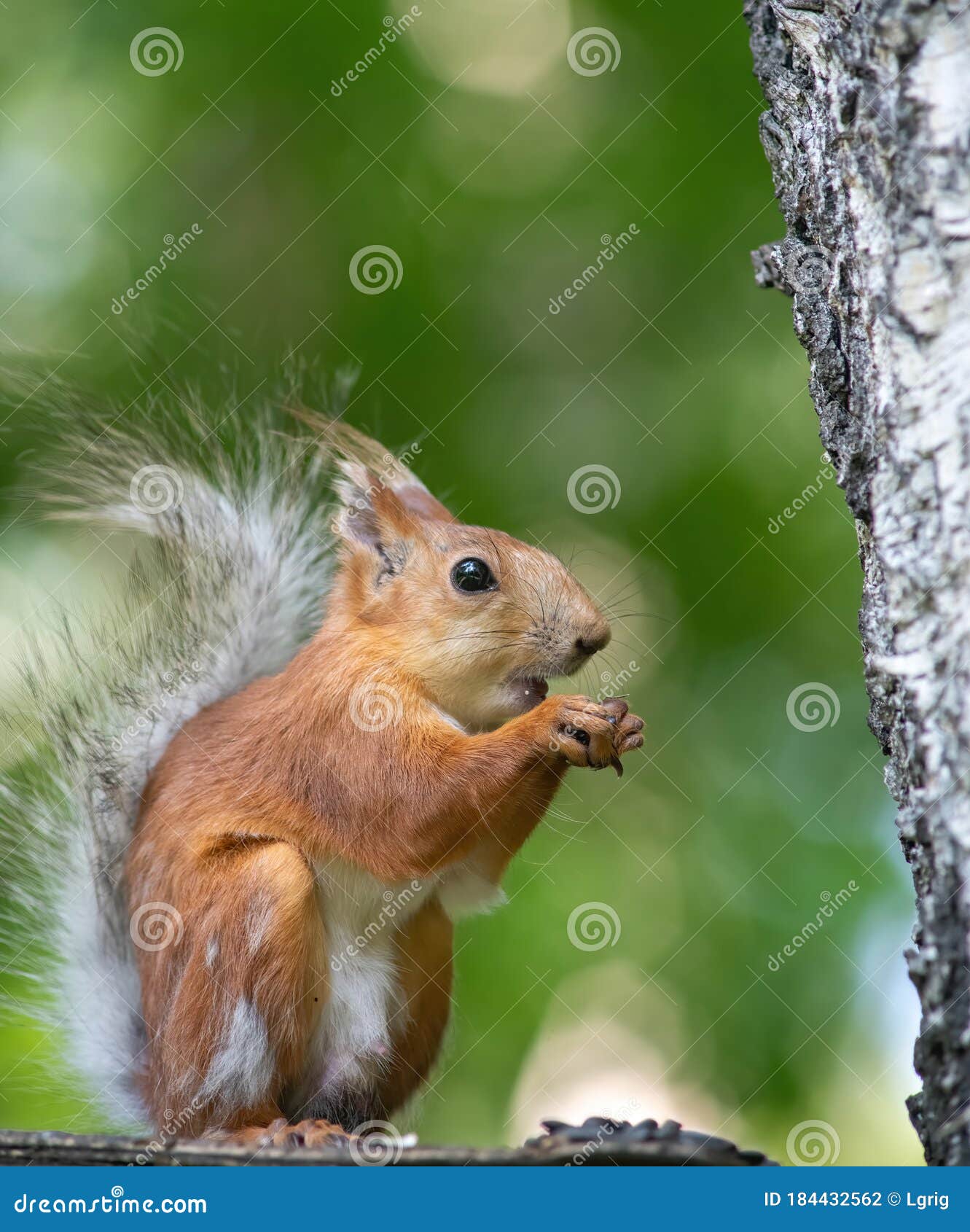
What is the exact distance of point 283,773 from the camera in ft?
8.36

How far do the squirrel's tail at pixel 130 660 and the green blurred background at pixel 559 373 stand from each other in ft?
0.48

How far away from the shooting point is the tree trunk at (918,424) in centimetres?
160

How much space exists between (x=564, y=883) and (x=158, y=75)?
98.6 inches

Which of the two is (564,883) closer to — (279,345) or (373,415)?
(373,415)

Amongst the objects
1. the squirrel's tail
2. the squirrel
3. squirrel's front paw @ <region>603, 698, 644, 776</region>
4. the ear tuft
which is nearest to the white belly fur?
the squirrel

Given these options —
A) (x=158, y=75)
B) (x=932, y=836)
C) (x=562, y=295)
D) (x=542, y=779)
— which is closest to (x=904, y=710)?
(x=932, y=836)

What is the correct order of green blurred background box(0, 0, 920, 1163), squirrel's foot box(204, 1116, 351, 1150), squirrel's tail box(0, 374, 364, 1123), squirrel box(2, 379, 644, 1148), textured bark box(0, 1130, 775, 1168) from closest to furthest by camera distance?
textured bark box(0, 1130, 775, 1168), squirrel's foot box(204, 1116, 351, 1150), squirrel box(2, 379, 644, 1148), squirrel's tail box(0, 374, 364, 1123), green blurred background box(0, 0, 920, 1163)

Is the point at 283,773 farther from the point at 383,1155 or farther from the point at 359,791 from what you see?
the point at 383,1155

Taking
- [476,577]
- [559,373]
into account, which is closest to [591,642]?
[476,577]

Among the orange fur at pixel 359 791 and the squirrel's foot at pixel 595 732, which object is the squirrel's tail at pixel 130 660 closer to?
the orange fur at pixel 359 791

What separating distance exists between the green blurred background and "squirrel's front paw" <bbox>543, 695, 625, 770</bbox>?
917 millimetres

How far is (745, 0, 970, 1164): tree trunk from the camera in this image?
1597 millimetres

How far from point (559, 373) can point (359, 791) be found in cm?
149

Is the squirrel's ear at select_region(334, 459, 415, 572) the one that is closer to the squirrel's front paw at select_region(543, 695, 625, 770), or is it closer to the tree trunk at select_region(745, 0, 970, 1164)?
the squirrel's front paw at select_region(543, 695, 625, 770)
